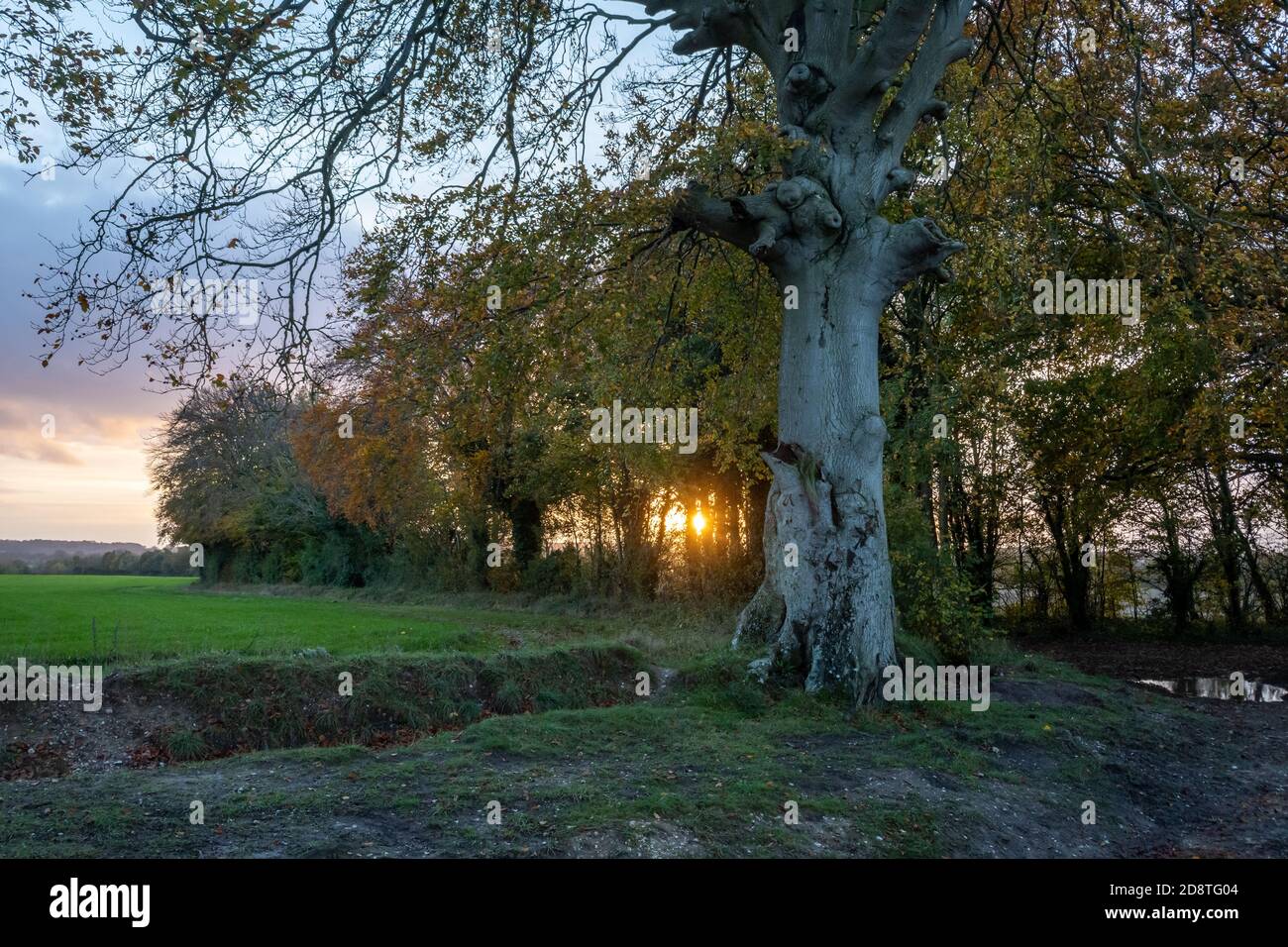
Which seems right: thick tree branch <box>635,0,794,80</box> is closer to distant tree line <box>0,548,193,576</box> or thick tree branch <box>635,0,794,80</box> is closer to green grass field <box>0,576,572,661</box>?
green grass field <box>0,576,572,661</box>

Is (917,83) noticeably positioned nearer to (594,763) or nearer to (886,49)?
(886,49)

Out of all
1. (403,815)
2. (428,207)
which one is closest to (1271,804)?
(403,815)

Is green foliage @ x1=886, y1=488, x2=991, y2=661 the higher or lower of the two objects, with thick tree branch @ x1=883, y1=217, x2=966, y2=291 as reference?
lower

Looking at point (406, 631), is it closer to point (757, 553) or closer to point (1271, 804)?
point (757, 553)

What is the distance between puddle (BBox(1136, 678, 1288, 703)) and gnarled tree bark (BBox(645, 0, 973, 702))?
297 inches

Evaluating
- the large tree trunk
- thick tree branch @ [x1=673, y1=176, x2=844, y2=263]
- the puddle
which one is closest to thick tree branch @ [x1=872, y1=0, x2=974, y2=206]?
thick tree branch @ [x1=673, y1=176, x2=844, y2=263]

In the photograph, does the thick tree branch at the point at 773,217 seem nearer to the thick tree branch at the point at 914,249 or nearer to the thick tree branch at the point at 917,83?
the thick tree branch at the point at 914,249

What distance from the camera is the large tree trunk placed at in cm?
1014

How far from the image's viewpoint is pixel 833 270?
34.4 feet

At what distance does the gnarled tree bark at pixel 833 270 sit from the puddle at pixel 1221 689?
7.54 metres

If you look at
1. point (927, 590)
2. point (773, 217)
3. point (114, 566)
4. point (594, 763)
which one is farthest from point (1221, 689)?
point (114, 566)
